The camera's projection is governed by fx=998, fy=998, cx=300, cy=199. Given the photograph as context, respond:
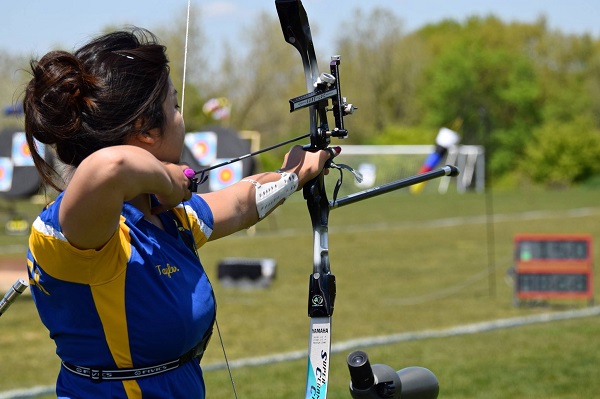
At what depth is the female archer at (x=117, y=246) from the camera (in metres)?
1.94

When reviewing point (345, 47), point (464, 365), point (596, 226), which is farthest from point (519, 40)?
point (464, 365)

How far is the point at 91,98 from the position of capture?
198 centimetres

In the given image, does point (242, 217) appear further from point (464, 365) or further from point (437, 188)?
point (437, 188)

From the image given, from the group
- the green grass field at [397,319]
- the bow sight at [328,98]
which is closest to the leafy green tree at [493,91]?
the green grass field at [397,319]

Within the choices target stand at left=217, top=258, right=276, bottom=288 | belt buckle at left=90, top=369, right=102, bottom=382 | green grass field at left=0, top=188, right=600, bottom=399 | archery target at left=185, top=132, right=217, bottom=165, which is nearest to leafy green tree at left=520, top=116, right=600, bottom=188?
green grass field at left=0, top=188, right=600, bottom=399

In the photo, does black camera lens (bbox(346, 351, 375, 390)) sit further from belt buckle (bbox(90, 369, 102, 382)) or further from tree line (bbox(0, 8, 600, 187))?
tree line (bbox(0, 8, 600, 187))

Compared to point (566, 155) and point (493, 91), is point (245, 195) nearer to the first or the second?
point (566, 155)

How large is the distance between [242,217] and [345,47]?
5052 cm

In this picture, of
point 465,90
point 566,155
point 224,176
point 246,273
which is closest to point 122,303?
point 246,273

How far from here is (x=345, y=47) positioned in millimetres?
52344

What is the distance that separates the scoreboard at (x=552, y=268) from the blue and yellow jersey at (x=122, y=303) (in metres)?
7.73

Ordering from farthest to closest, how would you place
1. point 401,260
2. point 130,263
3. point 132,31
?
point 401,260, point 132,31, point 130,263

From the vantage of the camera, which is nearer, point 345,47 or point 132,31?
point 132,31

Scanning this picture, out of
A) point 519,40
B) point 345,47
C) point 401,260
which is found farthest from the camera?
point 519,40
